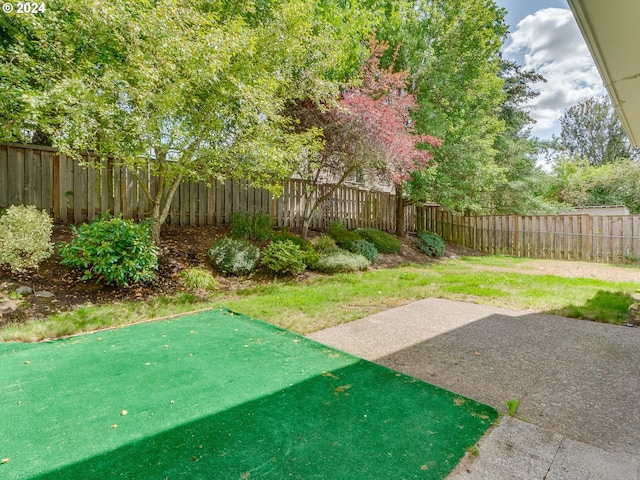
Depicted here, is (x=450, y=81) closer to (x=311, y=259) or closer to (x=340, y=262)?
(x=340, y=262)

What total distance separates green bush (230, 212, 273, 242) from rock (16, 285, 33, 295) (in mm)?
3784

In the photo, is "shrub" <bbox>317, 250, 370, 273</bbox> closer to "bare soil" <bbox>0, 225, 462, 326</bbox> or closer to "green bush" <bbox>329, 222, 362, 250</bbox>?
"bare soil" <bbox>0, 225, 462, 326</bbox>

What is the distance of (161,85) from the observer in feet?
15.1

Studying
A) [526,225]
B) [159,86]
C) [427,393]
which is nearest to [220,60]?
[159,86]

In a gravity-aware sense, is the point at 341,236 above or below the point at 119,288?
above

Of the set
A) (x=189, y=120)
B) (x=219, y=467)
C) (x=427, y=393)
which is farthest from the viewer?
(x=189, y=120)

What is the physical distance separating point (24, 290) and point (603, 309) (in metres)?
7.79

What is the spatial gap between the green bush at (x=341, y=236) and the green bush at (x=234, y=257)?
2.98m

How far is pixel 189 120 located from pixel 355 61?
5689 millimetres

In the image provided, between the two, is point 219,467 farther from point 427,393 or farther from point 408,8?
point 408,8

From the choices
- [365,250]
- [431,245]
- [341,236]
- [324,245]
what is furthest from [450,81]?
[324,245]

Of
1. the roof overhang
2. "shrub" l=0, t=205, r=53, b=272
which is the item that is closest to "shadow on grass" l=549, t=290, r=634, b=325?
the roof overhang

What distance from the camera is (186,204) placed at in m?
8.02

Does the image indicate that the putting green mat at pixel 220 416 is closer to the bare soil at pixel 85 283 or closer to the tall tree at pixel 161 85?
the bare soil at pixel 85 283
